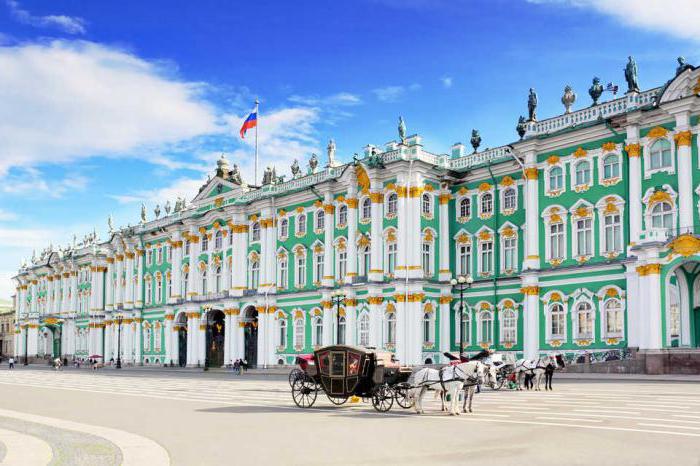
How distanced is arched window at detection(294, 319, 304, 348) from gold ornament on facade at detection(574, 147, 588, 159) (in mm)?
25739

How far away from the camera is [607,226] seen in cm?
4497

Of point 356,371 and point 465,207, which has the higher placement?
point 465,207

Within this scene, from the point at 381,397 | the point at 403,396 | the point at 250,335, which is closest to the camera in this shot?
the point at 381,397

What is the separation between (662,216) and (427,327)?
58.4 ft

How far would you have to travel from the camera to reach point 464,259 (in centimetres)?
5472

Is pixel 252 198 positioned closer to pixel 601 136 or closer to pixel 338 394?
pixel 601 136

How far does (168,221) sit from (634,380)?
55067 mm

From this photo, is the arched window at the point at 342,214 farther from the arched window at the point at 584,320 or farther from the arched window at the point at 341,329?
the arched window at the point at 584,320

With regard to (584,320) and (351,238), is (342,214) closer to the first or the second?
(351,238)

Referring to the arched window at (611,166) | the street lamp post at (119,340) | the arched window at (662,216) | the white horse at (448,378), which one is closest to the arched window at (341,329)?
the arched window at (611,166)

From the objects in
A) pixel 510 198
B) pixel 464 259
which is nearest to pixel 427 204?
pixel 464 259

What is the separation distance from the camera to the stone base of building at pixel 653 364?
3753cm

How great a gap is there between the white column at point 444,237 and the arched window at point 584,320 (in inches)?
428

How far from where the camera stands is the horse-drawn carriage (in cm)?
2258
